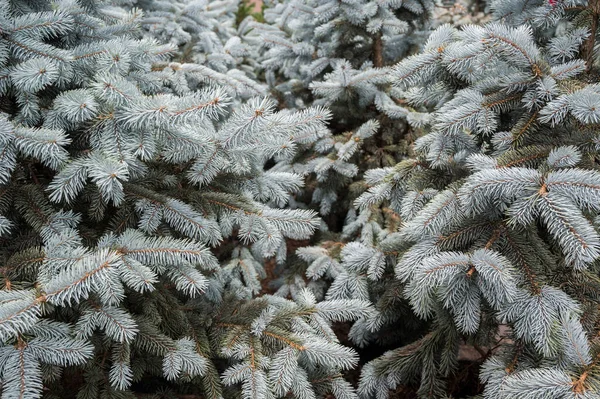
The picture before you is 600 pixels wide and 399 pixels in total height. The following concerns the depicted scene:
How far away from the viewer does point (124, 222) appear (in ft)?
5.80

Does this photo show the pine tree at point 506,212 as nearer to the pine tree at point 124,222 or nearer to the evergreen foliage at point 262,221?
the evergreen foliage at point 262,221

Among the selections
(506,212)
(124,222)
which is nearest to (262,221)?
(124,222)

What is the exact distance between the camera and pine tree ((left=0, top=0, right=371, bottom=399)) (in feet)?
4.69

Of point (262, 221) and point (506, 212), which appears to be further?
point (262, 221)

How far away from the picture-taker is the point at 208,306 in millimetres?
2062

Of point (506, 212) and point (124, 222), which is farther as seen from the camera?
point (124, 222)

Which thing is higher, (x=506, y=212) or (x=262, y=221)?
(x=506, y=212)

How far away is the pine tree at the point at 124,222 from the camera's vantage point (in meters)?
1.43

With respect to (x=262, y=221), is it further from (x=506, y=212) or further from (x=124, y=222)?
(x=506, y=212)

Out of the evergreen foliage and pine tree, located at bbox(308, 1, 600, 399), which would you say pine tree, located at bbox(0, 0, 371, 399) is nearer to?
the evergreen foliage

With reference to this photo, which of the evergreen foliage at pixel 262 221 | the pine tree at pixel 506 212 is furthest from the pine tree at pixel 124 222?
the pine tree at pixel 506 212

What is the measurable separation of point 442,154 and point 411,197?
21 centimetres

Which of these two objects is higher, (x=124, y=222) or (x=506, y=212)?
(x=506, y=212)

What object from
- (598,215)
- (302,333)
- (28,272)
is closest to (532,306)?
(598,215)
